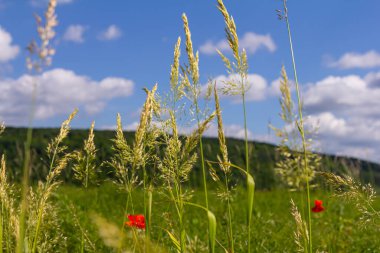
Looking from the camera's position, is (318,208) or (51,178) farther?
(318,208)

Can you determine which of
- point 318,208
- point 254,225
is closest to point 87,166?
point 318,208

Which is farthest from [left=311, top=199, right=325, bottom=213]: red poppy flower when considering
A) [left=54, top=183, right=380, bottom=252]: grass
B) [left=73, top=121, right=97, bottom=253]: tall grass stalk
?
[left=73, top=121, right=97, bottom=253]: tall grass stalk

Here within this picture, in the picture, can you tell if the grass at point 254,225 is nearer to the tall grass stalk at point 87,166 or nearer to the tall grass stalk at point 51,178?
the tall grass stalk at point 87,166

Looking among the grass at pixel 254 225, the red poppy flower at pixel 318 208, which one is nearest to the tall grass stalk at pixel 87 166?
the grass at pixel 254 225

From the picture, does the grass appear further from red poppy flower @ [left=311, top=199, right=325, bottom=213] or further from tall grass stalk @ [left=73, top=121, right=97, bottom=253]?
red poppy flower @ [left=311, top=199, right=325, bottom=213]

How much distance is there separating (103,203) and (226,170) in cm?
662

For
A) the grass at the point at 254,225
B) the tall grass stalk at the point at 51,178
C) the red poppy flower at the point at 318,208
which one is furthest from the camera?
the red poppy flower at the point at 318,208

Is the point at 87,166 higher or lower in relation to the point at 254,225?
higher

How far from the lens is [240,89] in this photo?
212cm

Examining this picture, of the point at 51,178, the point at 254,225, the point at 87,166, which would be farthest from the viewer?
the point at 254,225

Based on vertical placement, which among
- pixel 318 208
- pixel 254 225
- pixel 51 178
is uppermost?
pixel 51 178

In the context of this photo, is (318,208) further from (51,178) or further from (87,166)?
(51,178)

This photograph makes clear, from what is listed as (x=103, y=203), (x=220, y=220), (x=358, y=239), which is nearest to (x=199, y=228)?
(x=220, y=220)

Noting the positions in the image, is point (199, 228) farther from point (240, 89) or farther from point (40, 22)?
point (40, 22)
